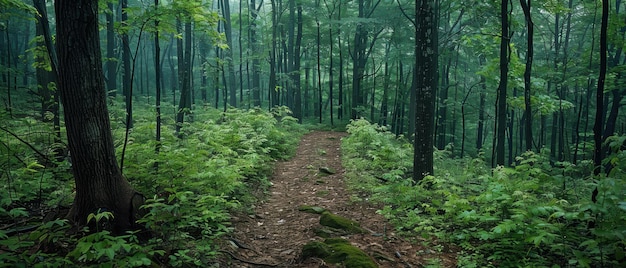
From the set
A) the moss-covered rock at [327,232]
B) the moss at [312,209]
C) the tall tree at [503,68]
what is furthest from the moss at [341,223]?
the tall tree at [503,68]

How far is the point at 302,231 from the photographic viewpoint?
5.45m

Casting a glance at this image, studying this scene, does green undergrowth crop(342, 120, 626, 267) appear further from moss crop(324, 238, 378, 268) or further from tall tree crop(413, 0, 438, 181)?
moss crop(324, 238, 378, 268)

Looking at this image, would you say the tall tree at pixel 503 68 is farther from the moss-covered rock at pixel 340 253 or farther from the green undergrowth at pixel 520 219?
the moss-covered rock at pixel 340 253

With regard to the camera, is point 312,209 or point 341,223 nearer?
point 341,223

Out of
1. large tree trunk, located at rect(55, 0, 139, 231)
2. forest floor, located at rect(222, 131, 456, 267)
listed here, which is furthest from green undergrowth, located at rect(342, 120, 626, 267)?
large tree trunk, located at rect(55, 0, 139, 231)

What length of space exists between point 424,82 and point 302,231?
4.08m

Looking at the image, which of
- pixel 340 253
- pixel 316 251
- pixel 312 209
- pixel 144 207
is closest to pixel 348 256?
pixel 340 253

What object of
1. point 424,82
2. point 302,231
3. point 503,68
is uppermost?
point 503,68

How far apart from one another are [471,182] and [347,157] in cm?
428

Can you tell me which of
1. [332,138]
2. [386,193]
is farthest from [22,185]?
[332,138]

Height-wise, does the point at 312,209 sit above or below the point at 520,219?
below

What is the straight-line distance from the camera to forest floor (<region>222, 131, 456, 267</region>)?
4383 mm

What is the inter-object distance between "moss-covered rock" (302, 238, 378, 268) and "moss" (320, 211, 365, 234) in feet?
2.44

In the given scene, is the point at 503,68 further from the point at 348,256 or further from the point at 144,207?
the point at 144,207
